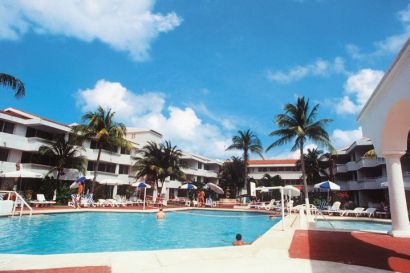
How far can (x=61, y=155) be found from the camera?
29609mm

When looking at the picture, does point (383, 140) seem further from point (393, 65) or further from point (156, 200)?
point (156, 200)

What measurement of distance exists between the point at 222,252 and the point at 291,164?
53.7m

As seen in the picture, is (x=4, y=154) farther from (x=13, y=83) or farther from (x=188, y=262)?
(x=188, y=262)

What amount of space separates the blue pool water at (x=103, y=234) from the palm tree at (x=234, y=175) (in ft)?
100.0

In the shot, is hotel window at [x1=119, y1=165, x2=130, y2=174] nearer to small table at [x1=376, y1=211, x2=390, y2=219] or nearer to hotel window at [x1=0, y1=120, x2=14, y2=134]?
hotel window at [x1=0, y1=120, x2=14, y2=134]

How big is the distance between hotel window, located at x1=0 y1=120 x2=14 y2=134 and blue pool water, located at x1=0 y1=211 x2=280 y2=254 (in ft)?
41.1

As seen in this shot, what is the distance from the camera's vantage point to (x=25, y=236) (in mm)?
13242

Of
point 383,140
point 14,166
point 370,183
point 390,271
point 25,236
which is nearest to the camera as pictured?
point 390,271

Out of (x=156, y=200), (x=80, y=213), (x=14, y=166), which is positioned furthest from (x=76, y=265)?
(x=156, y=200)

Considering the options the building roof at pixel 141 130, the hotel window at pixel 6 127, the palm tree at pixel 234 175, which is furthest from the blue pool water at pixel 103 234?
the palm tree at pixel 234 175

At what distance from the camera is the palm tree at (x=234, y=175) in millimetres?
51375

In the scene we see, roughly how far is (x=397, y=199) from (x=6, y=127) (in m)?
30.5

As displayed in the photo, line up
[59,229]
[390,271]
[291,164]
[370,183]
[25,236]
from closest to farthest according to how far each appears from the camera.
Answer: [390,271] < [25,236] < [59,229] < [370,183] < [291,164]

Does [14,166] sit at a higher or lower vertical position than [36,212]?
higher
